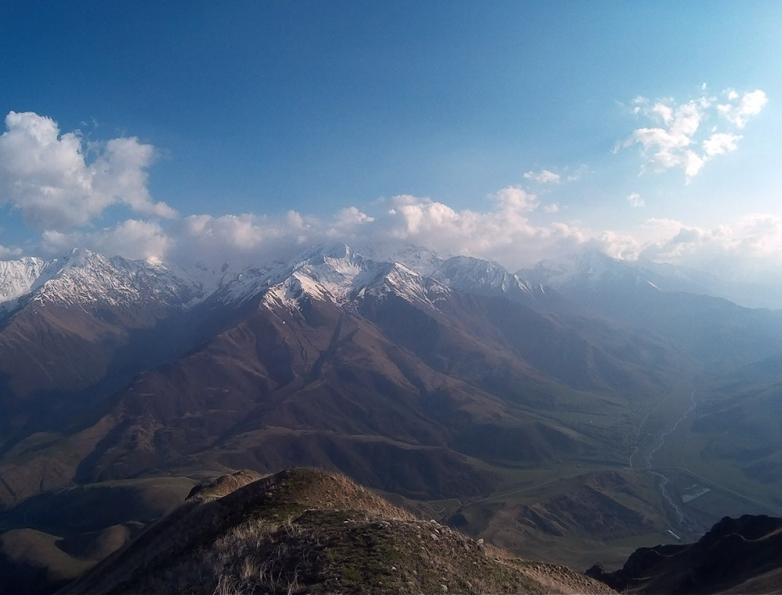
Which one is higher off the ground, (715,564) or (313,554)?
(313,554)

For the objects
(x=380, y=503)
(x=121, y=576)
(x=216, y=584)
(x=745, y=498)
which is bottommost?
(x=745, y=498)

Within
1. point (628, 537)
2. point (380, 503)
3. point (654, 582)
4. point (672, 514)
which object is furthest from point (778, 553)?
point (672, 514)

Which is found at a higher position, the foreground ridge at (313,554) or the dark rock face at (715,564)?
the foreground ridge at (313,554)

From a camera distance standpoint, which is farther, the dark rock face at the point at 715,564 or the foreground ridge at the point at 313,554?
the dark rock face at the point at 715,564

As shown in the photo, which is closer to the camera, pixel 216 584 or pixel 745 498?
pixel 216 584

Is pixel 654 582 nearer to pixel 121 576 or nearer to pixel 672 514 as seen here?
pixel 121 576
